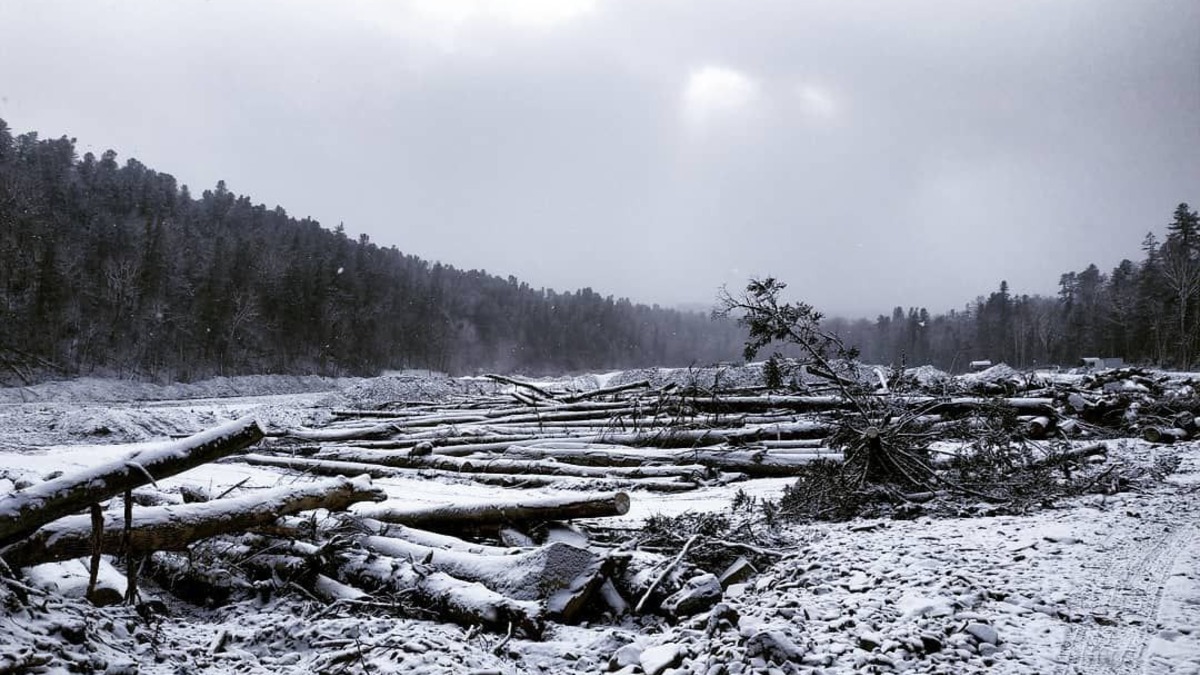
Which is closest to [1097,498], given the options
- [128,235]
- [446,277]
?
[128,235]

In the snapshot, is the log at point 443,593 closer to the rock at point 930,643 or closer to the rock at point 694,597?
the rock at point 694,597

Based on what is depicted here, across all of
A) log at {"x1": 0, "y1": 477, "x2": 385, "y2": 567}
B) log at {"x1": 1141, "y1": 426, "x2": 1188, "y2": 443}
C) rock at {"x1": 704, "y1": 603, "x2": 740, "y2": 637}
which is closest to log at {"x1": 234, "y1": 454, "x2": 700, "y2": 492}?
log at {"x1": 0, "y1": 477, "x2": 385, "y2": 567}

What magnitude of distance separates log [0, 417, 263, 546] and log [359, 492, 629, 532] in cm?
256

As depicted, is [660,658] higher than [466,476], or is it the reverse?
[660,658]

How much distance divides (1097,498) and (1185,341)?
51464mm

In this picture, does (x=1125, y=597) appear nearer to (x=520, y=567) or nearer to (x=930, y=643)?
(x=930, y=643)

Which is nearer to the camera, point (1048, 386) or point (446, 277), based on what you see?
point (1048, 386)

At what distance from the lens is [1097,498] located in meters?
5.53

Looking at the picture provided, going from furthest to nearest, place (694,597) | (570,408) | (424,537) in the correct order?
(570,408)
(424,537)
(694,597)

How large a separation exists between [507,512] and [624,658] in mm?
2395

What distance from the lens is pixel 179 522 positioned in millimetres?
3971

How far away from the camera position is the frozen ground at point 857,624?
9.09 ft

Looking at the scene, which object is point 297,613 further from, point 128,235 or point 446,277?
point 446,277

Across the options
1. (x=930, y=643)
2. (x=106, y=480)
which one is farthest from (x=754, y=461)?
(x=106, y=480)
